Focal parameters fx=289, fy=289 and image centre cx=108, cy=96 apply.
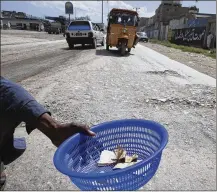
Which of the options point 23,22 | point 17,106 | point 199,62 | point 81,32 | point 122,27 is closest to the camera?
point 17,106

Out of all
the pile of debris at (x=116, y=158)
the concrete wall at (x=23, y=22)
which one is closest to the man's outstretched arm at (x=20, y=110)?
the pile of debris at (x=116, y=158)

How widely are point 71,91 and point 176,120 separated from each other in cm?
233

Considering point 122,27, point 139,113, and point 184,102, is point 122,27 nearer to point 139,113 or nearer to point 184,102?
point 184,102

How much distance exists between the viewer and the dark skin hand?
137 cm

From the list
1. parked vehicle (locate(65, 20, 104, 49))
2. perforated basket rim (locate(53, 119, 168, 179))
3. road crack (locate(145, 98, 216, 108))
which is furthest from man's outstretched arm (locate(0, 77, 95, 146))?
parked vehicle (locate(65, 20, 104, 49))

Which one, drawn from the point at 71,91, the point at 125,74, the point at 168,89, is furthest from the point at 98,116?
the point at 125,74

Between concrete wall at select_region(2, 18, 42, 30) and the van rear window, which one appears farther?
concrete wall at select_region(2, 18, 42, 30)

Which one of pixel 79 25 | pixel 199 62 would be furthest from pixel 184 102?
pixel 79 25

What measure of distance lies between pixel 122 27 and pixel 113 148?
13.7 m

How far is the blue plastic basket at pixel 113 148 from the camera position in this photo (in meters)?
1.35

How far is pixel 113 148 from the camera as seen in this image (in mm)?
1999

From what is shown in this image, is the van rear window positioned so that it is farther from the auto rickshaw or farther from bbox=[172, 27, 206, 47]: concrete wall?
bbox=[172, 27, 206, 47]: concrete wall

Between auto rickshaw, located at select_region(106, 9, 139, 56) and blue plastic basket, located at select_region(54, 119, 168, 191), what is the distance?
1332 centimetres

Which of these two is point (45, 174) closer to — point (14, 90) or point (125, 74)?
point (14, 90)
